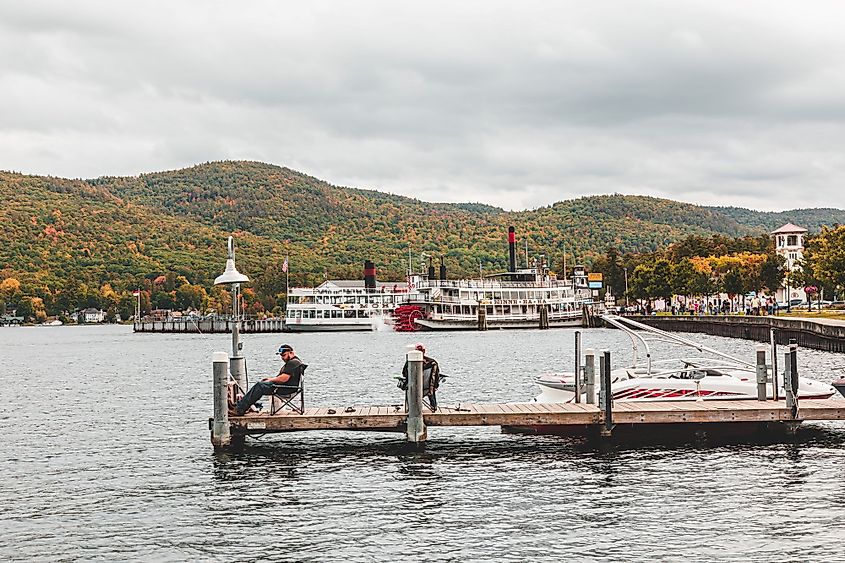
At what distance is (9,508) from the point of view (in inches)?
877

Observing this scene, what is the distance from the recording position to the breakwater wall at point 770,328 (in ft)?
226

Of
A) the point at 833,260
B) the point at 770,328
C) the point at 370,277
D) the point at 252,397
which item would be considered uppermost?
the point at 370,277

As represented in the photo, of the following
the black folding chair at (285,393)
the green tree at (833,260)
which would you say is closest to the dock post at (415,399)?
the black folding chair at (285,393)

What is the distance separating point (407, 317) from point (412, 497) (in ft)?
465

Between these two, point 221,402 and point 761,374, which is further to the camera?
point 761,374

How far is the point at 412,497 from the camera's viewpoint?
72.7ft

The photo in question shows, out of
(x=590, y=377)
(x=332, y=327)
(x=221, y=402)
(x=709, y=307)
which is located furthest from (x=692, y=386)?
(x=332, y=327)

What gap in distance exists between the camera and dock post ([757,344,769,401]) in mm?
28156

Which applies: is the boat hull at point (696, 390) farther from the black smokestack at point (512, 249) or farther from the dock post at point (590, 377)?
the black smokestack at point (512, 249)

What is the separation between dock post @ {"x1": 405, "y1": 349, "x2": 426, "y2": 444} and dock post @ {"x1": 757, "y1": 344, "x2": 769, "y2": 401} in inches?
382

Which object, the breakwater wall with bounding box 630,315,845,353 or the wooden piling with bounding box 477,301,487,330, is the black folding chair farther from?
the wooden piling with bounding box 477,301,487,330

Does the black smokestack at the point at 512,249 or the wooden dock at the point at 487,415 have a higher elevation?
the black smokestack at the point at 512,249

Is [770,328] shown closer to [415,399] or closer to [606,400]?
[606,400]

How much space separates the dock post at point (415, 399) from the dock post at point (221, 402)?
15.2 ft
